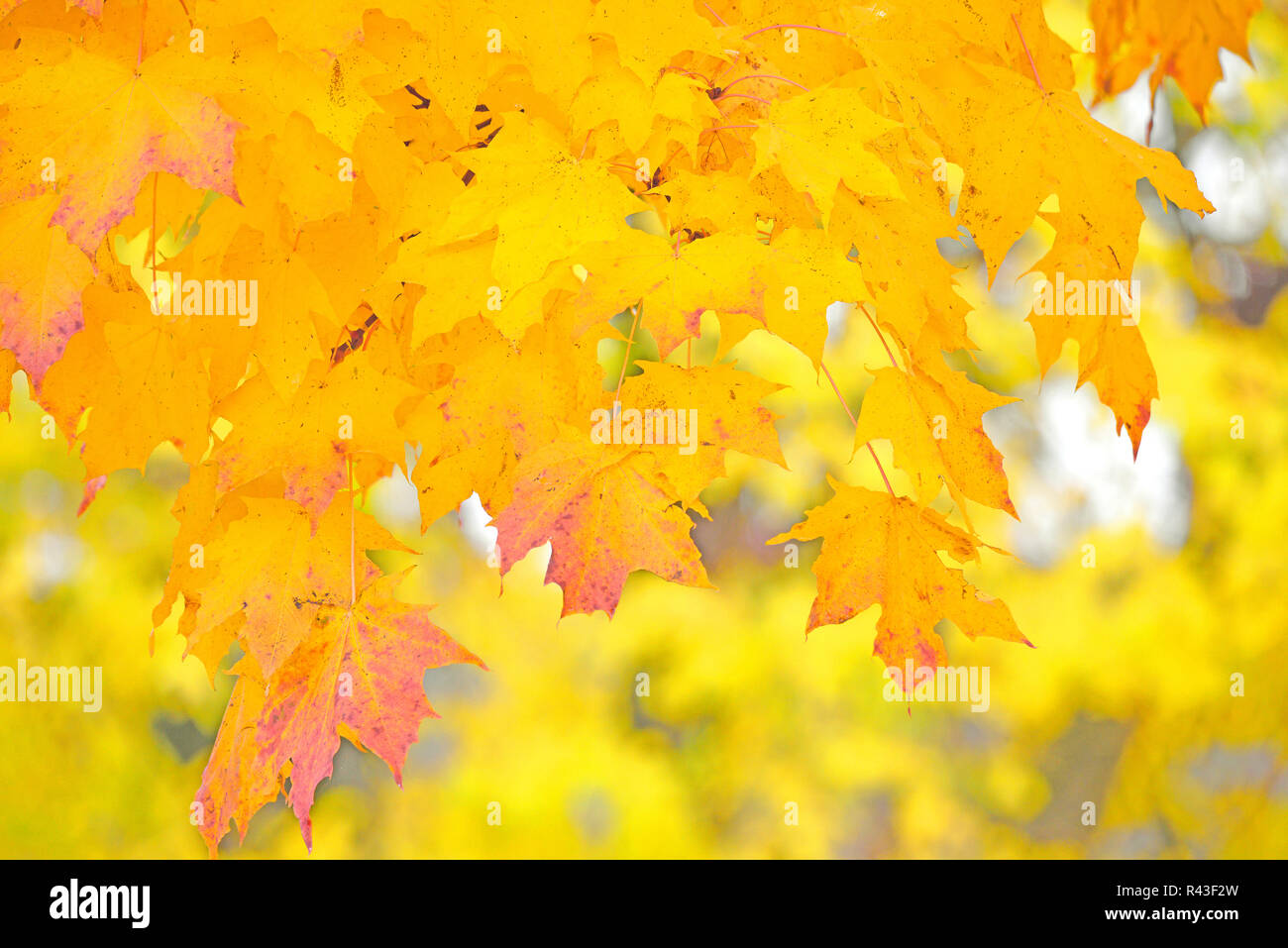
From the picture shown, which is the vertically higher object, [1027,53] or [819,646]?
[1027,53]

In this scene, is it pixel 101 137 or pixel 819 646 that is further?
pixel 819 646

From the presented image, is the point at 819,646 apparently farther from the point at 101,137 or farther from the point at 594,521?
the point at 101,137

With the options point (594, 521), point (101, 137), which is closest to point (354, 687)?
point (594, 521)

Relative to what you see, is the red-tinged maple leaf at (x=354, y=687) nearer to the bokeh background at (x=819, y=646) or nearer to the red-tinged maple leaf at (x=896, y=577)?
the red-tinged maple leaf at (x=896, y=577)

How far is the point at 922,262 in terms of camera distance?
100 cm

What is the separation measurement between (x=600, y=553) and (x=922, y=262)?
0.41 metres

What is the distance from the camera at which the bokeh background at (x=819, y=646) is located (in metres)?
3.55

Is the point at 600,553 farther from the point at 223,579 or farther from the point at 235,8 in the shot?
the point at 235,8

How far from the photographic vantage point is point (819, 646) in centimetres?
359

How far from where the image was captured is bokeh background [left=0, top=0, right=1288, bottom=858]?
11.7 feet

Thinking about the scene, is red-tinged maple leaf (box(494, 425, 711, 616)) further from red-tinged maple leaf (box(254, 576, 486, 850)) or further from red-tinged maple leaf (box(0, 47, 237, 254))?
red-tinged maple leaf (box(0, 47, 237, 254))

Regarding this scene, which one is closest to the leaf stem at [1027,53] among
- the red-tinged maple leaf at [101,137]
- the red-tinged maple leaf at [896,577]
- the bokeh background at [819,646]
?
the red-tinged maple leaf at [896,577]

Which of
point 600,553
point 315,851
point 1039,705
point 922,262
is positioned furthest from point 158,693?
point 922,262

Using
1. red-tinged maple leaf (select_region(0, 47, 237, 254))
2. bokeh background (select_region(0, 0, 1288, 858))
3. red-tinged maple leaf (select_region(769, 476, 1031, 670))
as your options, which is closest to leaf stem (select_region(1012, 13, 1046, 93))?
red-tinged maple leaf (select_region(769, 476, 1031, 670))
